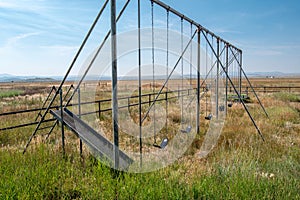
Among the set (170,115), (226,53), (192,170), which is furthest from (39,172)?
(226,53)

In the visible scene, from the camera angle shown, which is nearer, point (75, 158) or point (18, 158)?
point (18, 158)

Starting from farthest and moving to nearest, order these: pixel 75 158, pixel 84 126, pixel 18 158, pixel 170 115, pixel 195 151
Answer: pixel 170 115 < pixel 195 151 < pixel 84 126 < pixel 75 158 < pixel 18 158

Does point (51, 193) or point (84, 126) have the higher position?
point (84, 126)

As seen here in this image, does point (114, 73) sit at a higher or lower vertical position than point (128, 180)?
higher

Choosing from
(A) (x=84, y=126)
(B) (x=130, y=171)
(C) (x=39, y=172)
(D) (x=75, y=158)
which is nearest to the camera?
(C) (x=39, y=172)

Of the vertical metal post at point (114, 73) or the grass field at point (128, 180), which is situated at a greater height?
the vertical metal post at point (114, 73)

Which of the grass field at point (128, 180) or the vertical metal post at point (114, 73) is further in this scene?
the vertical metal post at point (114, 73)

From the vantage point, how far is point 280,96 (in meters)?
19.5

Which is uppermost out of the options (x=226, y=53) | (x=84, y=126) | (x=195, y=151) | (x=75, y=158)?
(x=226, y=53)

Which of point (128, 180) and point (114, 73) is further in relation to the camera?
point (114, 73)

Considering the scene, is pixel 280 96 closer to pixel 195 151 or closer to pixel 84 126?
pixel 195 151

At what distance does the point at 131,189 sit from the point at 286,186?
206 cm

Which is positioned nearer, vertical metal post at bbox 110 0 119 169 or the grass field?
the grass field

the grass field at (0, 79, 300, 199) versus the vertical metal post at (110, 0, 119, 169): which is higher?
the vertical metal post at (110, 0, 119, 169)
